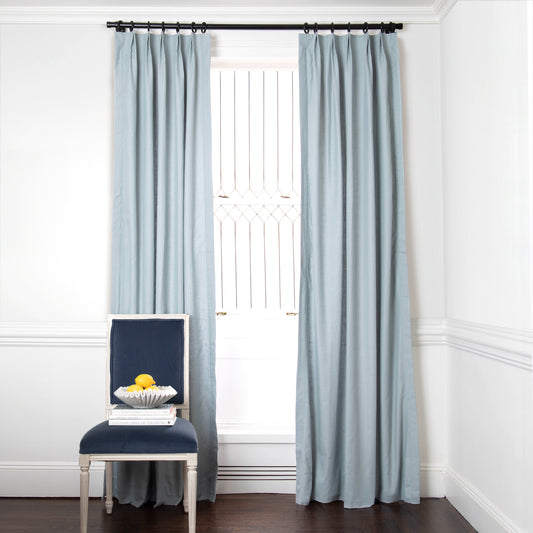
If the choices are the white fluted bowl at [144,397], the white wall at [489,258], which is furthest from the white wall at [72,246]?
the white fluted bowl at [144,397]

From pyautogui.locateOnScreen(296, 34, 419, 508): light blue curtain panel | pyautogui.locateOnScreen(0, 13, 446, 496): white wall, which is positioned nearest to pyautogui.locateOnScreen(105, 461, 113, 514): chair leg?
pyautogui.locateOnScreen(0, 13, 446, 496): white wall

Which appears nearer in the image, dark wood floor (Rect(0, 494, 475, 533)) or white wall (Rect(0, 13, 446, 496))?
dark wood floor (Rect(0, 494, 475, 533))

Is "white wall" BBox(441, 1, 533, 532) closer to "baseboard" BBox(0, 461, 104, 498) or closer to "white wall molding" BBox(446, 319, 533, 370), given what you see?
"white wall molding" BBox(446, 319, 533, 370)

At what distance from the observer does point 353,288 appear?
2.94 meters

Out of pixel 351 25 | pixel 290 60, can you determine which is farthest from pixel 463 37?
pixel 290 60

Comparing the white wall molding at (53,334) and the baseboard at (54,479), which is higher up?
the white wall molding at (53,334)

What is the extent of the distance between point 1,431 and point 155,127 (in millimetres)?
1860

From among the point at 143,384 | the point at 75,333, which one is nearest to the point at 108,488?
the point at 143,384

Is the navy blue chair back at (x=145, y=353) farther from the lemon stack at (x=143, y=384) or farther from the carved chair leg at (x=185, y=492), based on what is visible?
the carved chair leg at (x=185, y=492)

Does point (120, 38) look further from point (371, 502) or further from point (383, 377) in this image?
point (371, 502)

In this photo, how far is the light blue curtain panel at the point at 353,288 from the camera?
291 centimetres

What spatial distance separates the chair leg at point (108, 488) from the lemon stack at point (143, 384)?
511 mm

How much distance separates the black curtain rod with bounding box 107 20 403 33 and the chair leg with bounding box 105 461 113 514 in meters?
2.31

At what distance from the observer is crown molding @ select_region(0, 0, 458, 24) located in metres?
3.07
